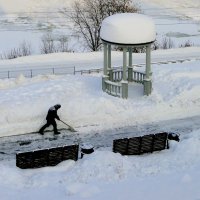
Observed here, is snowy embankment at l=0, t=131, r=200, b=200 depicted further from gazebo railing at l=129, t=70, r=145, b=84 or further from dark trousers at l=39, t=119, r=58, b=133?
gazebo railing at l=129, t=70, r=145, b=84

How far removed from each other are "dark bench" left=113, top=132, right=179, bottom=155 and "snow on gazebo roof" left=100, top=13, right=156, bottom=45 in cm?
580

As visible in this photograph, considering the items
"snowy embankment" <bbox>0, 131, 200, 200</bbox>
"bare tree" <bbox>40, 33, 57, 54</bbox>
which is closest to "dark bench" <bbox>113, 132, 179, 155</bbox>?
"snowy embankment" <bbox>0, 131, 200, 200</bbox>

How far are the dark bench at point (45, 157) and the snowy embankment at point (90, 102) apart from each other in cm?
419

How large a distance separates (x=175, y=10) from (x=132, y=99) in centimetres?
3986

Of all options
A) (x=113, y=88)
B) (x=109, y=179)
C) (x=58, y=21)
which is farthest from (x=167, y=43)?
(x=109, y=179)

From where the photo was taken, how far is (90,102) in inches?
879

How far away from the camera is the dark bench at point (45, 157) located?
16.6 meters

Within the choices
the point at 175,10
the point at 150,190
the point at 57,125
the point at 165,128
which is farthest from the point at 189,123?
the point at 175,10

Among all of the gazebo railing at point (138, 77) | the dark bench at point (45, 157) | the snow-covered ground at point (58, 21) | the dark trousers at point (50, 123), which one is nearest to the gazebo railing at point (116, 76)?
the gazebo railing at point (138, 77)

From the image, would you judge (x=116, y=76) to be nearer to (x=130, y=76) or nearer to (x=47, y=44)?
(x=130, y=76)

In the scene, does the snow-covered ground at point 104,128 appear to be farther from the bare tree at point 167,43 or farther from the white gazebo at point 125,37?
the bare tree at point 167,43

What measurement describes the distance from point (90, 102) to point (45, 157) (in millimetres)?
5934

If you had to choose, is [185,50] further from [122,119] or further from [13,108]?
[13,108]

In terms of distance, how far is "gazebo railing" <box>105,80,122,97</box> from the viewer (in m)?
23.8
